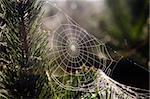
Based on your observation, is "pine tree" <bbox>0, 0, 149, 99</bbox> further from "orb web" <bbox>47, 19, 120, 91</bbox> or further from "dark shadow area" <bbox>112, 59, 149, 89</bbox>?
"dark shadow area" <bbox>112, 59, 149, 89</bbox>

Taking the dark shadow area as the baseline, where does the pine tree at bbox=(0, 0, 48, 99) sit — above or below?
below

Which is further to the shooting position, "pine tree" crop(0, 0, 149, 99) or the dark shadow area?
the dark shadow area

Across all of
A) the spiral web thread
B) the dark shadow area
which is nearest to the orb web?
the spiral web thread

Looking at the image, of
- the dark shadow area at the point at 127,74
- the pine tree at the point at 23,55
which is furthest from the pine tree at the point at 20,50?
the dark shadow area at the point at 127,74

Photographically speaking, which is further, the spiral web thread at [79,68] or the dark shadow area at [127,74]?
the dark shadow area at [127,74]

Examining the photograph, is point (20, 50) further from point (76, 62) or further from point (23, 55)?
point (76, 62)

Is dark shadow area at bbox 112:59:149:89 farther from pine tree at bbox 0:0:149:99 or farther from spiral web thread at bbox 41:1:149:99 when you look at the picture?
pine tree at bbox 0:0:149:99

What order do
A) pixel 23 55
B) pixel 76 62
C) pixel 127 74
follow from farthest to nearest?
pixel 127 74, pixel 76 62, pixel 23 55

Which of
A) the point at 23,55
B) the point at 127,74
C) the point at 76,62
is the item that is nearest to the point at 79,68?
the point at 76,62

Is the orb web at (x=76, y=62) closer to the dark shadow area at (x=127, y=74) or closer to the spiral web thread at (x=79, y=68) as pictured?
the spiral web thread at (x=79, y=68)

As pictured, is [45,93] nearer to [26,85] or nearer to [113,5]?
[26,85]

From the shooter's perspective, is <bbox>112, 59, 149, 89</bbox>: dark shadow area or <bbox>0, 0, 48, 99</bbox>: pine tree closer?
<bbox>0, 0, 48, 99</bbox>: pine tree

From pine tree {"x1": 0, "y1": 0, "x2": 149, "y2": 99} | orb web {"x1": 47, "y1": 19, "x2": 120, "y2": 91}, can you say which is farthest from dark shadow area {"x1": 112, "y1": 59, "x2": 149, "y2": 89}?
pine tree {"x1": 0, "y1": 0, "x2": 149, "y2": 99}
